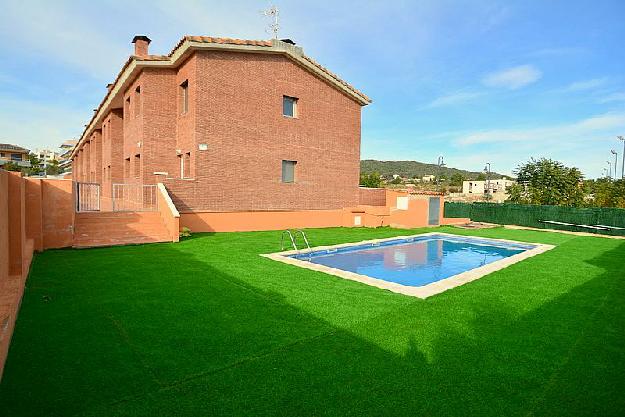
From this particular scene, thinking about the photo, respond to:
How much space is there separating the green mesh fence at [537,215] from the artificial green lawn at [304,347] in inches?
780

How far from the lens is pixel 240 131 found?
18.5m

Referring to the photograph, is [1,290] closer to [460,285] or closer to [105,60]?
[460,285]

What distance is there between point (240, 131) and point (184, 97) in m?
3.91

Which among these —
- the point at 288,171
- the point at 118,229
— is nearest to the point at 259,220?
the point at 288,171

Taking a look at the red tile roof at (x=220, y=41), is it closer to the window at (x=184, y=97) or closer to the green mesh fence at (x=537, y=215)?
the window at (x=184, y=97)

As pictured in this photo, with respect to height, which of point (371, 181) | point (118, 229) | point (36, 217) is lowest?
point (118, 229)

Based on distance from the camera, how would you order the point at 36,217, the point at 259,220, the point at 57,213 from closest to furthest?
the point at 36,217
the point at 57,213
the point at 259,220

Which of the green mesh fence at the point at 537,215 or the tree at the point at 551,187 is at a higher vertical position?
the tree at the point at 551,187

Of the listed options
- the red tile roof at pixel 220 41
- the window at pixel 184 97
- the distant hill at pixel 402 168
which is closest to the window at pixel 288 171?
the window at pixel 184 97

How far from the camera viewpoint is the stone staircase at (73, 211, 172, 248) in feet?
42.9

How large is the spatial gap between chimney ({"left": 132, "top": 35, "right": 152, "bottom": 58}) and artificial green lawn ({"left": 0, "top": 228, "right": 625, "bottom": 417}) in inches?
693

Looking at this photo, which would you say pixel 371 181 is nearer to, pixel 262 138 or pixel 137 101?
pixel 262 138

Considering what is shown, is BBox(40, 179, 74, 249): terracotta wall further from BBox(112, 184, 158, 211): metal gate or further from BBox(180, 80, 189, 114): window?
BBox(180, 80, 189, 114): window

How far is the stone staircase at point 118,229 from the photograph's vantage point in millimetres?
13070
